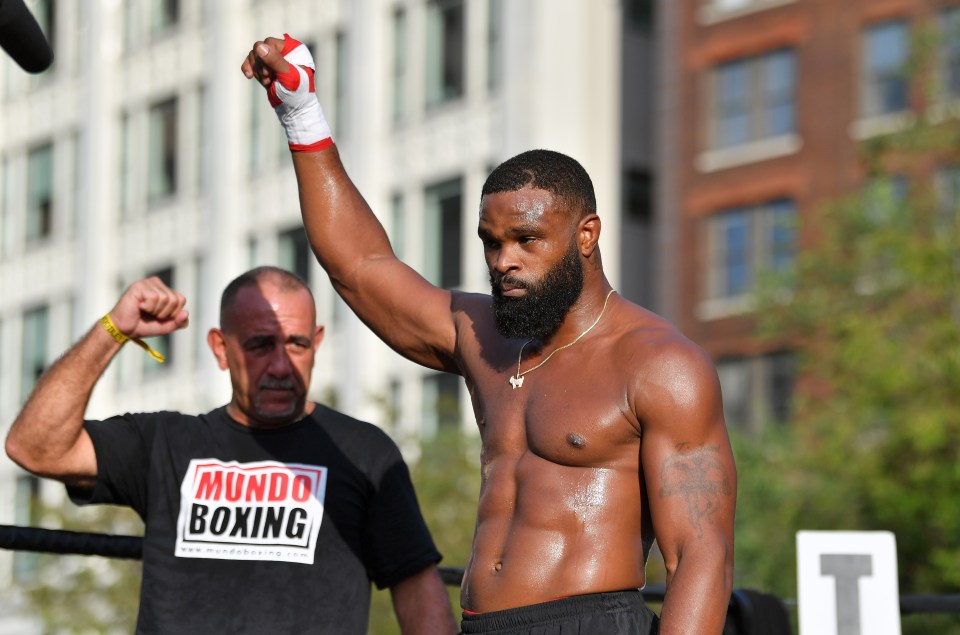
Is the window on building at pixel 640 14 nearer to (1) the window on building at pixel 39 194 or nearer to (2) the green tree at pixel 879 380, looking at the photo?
(1) the window on building at pixel 39 194

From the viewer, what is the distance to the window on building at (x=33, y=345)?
1780 inches

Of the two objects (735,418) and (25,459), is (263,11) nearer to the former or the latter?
(735,418)

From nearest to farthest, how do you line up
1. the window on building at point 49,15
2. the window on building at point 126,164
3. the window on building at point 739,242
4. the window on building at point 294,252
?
the window on building at point 739,242 → the window on building at point 294,252 → the window on building at point 126,164 → the window on building at point 49,15

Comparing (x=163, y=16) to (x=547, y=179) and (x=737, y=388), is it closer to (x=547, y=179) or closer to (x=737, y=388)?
(x=737, y=388)

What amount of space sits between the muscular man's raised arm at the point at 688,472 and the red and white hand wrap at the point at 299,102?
1230 mm

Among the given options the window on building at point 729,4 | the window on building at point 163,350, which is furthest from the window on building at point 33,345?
the window on building at point 729,4

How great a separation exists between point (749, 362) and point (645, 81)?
6871mm

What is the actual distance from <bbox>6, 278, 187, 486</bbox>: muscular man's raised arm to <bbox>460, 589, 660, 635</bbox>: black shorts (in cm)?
196

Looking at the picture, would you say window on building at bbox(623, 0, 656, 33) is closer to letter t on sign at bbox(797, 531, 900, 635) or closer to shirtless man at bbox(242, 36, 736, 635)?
Answer: letter t on sign at bbox(797, 531, 900, 635)

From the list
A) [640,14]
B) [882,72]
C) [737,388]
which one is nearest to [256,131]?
[640,14]

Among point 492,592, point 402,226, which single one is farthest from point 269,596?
point 402,226

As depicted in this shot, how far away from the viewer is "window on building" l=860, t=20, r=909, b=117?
34969 mm

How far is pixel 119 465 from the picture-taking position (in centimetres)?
653

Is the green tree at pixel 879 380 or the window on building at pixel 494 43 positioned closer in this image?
the green tree at pixel 879 380
